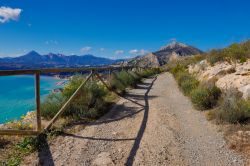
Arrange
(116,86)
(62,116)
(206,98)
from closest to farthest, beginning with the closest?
(62,116) → (206,98) → (116,86)

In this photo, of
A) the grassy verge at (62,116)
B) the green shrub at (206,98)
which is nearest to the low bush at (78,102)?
the grassy verge at (62,116)

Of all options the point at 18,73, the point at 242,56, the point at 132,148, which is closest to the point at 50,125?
the point at 18,73

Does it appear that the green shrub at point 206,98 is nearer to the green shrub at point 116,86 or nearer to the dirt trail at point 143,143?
the dirt trail at point 143,143

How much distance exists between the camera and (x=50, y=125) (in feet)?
23.6

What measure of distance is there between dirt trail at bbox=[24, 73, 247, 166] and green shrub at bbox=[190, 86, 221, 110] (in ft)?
2.44

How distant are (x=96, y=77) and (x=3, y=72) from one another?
6.58 metres

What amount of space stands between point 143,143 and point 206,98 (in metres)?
4.63

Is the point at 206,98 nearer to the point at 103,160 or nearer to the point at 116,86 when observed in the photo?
the point at 103,160

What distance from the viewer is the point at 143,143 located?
21.1 feet

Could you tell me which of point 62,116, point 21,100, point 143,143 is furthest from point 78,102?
point 21,100

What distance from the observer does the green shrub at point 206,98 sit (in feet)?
33.0

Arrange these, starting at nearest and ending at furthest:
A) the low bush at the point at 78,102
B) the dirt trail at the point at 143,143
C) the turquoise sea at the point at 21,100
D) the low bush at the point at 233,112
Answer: the dirt trail at the point at 143,143 < the low bush at the point at 233,112 < the low bush at the point at 78,102 < the turquoise sea at the point at 21,100

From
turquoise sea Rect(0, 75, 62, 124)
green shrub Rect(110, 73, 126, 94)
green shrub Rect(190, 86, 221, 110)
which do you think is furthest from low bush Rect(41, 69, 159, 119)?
green shrub Rect(110, 73, 126, 94)

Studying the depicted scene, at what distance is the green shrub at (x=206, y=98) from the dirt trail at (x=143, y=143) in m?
0.75
